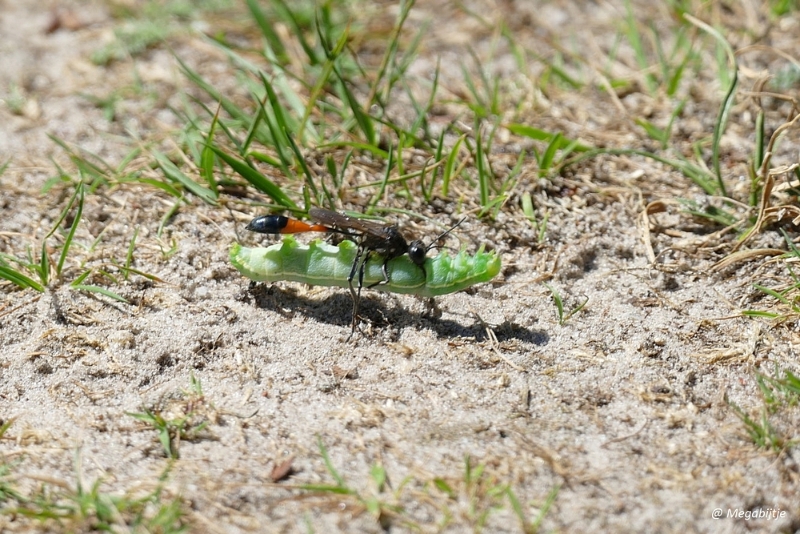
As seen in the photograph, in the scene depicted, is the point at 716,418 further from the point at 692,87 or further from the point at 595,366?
the point at 692,87

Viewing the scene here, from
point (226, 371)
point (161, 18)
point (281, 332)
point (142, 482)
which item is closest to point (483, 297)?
point (281, 332)

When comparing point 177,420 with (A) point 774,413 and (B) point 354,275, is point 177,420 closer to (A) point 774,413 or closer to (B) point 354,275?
(B) point 354,275

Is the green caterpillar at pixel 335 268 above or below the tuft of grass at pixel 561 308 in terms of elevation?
above

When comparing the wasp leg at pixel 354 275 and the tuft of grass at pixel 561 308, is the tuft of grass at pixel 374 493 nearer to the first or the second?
the wasp leg at pixel 354 275

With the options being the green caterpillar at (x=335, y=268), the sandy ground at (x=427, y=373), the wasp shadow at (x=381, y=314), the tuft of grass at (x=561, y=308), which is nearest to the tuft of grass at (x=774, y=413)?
the sandy ground at (x=427, y=373)

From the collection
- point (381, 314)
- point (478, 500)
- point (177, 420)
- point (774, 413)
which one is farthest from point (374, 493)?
point (774, 413)

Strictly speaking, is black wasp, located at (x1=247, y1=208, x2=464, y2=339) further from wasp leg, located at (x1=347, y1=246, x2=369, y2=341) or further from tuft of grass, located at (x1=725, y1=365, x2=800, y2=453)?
tuft of grass, located at (x1=725, y1=365, x2=800, y2=453)
